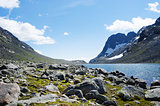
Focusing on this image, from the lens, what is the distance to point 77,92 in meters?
18.5

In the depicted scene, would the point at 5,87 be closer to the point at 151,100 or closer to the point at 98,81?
the point at 98,81

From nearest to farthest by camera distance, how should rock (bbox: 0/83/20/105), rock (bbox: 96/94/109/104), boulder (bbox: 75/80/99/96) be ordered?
rock (bbox: 0/83/20/105) → rock (bbox: 96/94/109/104) → boulder (bbox: 75/80/99/96)

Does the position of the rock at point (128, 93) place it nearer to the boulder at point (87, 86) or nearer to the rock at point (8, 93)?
the boulder at point (87, 86)

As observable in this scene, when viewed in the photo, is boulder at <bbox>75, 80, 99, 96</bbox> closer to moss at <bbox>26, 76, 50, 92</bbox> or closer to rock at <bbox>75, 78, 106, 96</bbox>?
rock at <bbox>75, 78, 106, 96</bbox>

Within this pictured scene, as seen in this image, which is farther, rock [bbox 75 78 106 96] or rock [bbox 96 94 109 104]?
rock [bbox 75 78 106 96]

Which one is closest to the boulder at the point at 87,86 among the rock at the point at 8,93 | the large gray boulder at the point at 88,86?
the large gray boulder at the point at 88,86

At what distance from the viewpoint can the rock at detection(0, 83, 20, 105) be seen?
12094 mm

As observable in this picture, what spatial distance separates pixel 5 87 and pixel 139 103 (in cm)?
1799

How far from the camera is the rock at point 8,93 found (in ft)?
39.7

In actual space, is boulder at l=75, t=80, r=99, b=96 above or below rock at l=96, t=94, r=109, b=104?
above

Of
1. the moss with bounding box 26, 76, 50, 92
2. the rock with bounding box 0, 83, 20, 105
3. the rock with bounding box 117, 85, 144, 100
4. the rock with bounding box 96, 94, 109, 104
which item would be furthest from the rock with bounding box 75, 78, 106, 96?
the rock with bounding box 0, 83, 20, 105

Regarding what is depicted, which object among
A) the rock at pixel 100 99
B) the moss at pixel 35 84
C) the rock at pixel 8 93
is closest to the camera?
the rock at pixel 8 93

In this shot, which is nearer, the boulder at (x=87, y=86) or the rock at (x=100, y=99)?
the rock at (x=100, y=99)

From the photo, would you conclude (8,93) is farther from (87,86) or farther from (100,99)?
(87,86)
